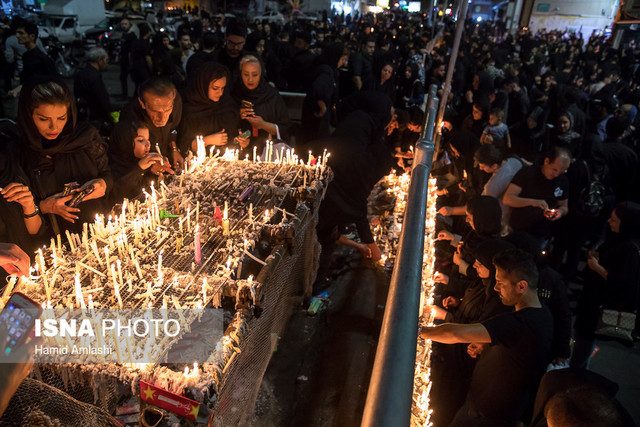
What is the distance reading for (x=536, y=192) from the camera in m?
4.62

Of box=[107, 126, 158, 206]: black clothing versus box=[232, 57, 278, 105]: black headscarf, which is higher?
box=[232, 57, 278, 105]: black headscarf

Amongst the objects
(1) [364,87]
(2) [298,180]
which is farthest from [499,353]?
(1) [364,87]

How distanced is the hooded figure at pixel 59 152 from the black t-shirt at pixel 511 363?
3.16 m

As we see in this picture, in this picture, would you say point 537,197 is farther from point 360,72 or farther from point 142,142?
point 360,72

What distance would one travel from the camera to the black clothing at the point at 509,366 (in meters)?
2.59

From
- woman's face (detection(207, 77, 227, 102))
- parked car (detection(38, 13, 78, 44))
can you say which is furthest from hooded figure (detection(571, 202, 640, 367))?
parked car (detection(38, 13, 78, 44))

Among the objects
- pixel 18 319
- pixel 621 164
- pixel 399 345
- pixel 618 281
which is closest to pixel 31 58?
pixel 18 319

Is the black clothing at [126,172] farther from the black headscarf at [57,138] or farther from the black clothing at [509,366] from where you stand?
the black clothing at [509,366]

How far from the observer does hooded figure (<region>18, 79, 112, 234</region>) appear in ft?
9.46

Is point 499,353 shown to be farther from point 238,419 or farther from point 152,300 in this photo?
point 152,300

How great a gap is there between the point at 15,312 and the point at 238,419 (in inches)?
57.7

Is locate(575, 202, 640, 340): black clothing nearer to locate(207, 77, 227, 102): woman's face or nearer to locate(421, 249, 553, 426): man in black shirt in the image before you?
locate(421, 249, 553, 426): man in black shirt

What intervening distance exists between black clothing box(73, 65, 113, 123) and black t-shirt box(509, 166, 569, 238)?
5969 millimetres

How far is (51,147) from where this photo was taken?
314 centimetres
